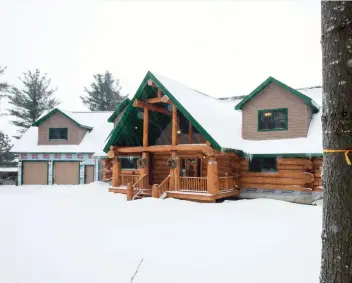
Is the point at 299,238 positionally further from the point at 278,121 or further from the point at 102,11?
the point at 278,121

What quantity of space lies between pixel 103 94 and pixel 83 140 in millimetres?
25540

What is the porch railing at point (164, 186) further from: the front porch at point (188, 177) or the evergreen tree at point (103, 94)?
the evergreen tree at point (103, 94)

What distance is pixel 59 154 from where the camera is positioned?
27.6 meters

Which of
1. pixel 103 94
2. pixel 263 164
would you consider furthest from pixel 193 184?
pixel 103 94

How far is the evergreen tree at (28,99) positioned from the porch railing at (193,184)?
111 ft

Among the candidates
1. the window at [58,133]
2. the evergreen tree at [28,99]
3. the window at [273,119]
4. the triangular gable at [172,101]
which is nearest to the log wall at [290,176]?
the window at [273,119]

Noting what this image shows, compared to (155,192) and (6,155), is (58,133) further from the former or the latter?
(6,155)

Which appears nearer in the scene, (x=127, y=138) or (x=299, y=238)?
(x=299, y=238)

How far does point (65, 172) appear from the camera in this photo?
2773 centimetres

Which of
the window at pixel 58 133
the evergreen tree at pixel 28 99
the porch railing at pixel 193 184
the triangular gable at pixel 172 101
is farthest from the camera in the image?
the evergreen tree at pixel 28 99

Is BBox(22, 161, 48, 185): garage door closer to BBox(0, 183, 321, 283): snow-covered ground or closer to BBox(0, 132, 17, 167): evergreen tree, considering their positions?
BBox(0, 183, 321, 283): snow-covered ground

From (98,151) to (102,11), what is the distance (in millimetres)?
21610

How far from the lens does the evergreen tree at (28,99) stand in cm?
4116

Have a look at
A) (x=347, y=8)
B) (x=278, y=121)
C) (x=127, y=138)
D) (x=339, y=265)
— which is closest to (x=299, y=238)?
(x=339, y=265)
